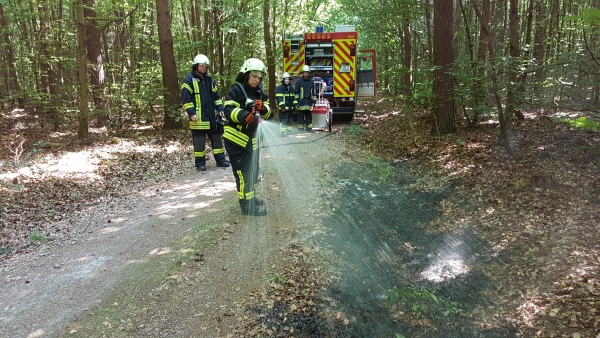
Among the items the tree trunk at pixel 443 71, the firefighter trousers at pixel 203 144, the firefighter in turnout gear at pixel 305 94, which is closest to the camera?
the firefighter trousers at pixel 203 144

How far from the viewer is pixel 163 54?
11133mm

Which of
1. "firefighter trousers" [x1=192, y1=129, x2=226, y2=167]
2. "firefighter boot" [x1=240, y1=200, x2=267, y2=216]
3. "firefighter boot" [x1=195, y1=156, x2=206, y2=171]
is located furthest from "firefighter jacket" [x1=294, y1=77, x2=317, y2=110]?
"firefighter boot" [x1=240, y1=200, x2=267, y2=216]

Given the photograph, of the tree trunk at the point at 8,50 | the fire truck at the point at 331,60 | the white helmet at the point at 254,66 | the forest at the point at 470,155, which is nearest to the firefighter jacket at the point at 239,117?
the white helmet at the point at 254,66

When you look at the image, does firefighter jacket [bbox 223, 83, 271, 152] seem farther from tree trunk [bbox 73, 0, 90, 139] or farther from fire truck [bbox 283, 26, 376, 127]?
fire truck [bbox 283, 26, 376, 127]

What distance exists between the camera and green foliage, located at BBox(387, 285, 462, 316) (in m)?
3.28

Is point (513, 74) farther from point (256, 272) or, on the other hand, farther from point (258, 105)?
point (256, 272)

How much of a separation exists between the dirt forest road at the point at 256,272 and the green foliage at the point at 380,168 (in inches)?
29.4

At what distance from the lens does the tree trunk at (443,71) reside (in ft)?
29.1

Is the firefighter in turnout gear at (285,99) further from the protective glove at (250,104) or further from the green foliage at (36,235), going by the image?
the green foliage at (36,235)

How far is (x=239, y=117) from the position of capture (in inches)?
190

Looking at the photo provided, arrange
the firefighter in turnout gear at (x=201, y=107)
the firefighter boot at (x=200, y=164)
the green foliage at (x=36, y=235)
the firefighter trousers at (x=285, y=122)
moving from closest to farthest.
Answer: the green foliage at (x=36, y=235) < the firefighter in turnout gear at (x=201, y=107) < the firefighter boot at (x=200, y=164) < the firefighter trousers at (x=285, y=122)

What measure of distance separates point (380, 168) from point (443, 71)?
10.3 ft

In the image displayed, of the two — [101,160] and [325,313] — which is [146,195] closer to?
[101,160]

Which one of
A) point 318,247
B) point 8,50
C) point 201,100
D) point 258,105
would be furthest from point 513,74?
point 8,50
